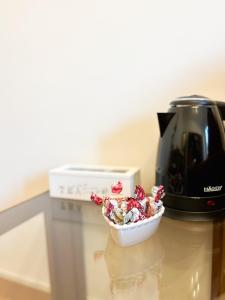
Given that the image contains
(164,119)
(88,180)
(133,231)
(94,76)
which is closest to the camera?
(133,231)

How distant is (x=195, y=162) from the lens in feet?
1.82

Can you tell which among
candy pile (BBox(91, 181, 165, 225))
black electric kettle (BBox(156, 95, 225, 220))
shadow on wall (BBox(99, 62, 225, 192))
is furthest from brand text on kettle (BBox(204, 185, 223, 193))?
shadow on wall (BBox(99, 62, 225, 192))

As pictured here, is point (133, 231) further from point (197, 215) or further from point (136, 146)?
point (136, 146)

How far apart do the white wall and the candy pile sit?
0.30m

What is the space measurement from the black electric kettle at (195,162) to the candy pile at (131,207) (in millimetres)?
81

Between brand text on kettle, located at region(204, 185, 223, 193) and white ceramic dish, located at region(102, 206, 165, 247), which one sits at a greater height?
brand text on kettle, located at region(204, 185, 223, 193)

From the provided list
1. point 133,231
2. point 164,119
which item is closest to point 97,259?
point 133,231

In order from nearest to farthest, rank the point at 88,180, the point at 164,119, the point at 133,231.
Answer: the point at 133,231, the point at 164,119, the point at 88,180

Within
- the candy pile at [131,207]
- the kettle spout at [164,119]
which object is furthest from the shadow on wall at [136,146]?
the candy pile at [131,207]

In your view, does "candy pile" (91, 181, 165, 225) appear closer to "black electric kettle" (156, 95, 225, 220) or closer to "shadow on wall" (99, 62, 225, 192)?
"black electric kettle" (156, 95, 225, 220)

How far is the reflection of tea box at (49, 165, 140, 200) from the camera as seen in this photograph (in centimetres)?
68

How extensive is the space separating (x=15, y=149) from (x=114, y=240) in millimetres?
625

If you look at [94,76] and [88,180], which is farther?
[94,76]

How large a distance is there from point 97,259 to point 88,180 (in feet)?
0.82
